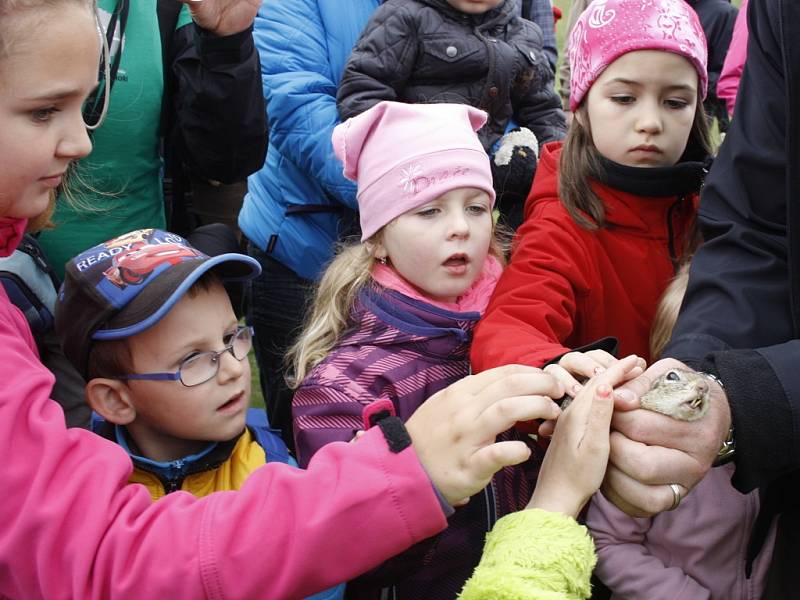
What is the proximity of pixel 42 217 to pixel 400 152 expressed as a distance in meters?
1.02

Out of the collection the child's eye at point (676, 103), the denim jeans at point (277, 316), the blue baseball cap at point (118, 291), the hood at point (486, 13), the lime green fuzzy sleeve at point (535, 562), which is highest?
the child's eye at point (676, 103)

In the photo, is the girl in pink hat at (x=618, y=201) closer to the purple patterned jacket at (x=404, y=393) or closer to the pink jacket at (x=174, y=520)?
the purple patterned jacket at (x=404, y=393)

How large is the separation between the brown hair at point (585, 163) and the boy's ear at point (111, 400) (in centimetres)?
134

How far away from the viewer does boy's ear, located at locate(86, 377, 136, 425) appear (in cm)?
220

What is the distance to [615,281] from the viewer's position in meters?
2.50

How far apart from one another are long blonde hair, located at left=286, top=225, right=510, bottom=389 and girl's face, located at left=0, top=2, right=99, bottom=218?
1.02 metres

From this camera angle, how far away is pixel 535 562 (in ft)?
4.83

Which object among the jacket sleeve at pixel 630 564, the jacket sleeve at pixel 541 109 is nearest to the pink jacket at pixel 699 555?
the jacket sleeve at pixel 630 564

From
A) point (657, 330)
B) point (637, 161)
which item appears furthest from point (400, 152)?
point (657, 330)

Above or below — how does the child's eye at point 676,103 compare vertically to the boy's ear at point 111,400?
above

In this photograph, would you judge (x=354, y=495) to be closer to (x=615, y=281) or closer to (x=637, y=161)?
(x=615, y=281)

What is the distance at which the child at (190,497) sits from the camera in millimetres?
1379

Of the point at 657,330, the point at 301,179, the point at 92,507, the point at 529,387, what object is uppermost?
the point at 529,387

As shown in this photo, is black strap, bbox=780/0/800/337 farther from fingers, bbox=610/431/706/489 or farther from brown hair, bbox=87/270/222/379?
brown hair, bbox=87/270/222/379
